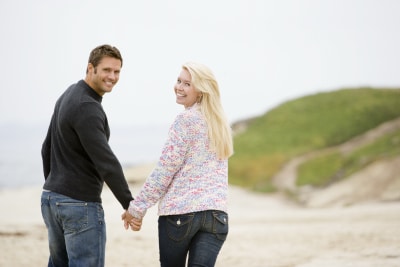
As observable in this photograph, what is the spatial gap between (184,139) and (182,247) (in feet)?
2.66

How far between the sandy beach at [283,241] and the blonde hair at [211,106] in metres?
5.10

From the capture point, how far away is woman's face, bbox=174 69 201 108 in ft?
13.8

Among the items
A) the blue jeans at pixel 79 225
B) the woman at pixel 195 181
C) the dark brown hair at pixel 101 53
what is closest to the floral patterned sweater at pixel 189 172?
the woman at pixel 195 181

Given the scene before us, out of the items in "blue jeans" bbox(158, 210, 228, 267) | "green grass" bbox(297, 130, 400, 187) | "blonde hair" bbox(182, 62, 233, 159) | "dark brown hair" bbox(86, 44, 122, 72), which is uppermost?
"dark brown hair" bbox(86, 44, 122, 72)

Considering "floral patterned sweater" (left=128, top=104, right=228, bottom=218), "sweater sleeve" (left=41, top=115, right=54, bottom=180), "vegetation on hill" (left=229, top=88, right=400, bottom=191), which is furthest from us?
"vegetation on hill" (left=229, top=88, right=400, bottom=191)

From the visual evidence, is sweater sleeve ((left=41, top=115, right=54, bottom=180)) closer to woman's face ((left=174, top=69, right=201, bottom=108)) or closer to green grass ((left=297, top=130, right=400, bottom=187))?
woman's face ((left=174, top=69, right=201, bottom=108))

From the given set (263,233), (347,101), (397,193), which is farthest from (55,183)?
(347,101)

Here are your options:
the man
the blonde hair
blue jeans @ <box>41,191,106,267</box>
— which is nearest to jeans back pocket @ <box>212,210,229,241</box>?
the blonde hair

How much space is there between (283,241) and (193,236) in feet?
25.4

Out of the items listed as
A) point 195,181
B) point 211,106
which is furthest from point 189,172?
point 211,106

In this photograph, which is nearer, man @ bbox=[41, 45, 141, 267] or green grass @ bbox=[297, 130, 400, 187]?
man @ bbox=[41, 45, 141, 267]

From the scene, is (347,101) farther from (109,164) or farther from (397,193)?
(109,164)

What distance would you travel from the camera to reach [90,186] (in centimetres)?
418

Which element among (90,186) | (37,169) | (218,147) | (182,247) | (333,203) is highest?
(218,147)
